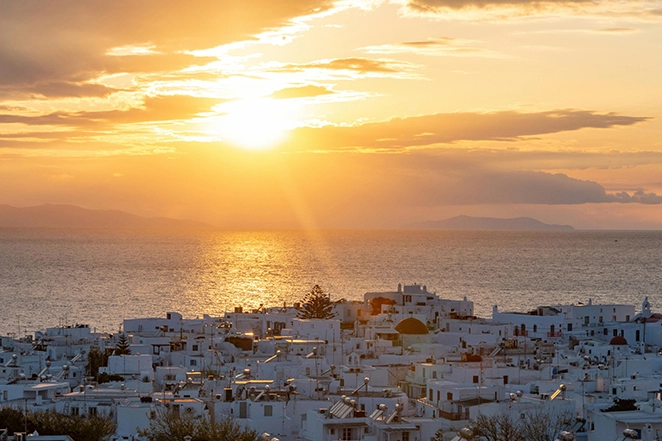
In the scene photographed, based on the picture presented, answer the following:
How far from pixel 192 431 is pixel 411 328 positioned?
30180 millimetres

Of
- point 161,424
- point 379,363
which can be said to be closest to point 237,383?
point 161,424

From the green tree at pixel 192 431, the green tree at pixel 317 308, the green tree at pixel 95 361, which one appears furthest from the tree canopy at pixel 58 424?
the green tree at pixel 317 308

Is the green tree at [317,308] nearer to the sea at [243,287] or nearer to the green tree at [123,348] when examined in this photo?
the green tree at [123,348]

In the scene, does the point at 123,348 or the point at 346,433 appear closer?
the point at 346,433

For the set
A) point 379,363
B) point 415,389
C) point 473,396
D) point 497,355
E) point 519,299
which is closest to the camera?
point 473,396

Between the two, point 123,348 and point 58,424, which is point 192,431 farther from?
point 123,348

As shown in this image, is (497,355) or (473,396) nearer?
(473,396)

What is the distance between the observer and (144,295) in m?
132

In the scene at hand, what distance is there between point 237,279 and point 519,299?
51.3m

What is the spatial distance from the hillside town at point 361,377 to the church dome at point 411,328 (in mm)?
112

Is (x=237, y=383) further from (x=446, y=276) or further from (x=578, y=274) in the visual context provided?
(x=578, y=274)

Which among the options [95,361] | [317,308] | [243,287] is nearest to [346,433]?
[95,361]

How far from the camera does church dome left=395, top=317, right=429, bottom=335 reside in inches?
2299

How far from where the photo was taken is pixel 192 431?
29.6 m
